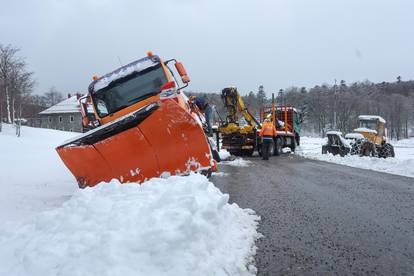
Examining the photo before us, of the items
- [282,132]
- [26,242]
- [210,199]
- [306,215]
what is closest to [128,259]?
[26,242]

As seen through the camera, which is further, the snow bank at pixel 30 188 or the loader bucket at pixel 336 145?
the loader bucket at pixel 336 145

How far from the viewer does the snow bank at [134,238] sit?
257 cm

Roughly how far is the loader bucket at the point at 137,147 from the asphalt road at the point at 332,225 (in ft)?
4.31

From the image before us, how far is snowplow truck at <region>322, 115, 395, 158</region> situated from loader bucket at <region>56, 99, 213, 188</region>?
1183 centimetres

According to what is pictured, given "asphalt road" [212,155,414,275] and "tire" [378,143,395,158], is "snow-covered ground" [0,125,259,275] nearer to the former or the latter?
"asphalt road" [212,155,414,275]

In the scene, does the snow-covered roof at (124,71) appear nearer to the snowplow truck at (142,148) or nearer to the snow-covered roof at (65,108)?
the snowplow truck at (142,148)

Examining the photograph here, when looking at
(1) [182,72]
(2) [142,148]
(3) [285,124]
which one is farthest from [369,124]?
(2) [142,148]

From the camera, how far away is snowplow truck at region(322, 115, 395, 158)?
51.0 feet

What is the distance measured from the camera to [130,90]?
753 cm

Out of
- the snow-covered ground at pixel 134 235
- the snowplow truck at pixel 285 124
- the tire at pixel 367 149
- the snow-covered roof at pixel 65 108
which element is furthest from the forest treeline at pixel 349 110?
the snow-covered ground at pixel 134 235

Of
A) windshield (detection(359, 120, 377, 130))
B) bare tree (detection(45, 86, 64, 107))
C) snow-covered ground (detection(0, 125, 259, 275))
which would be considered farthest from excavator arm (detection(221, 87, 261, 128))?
bare tree (detection(45, 86, 64, 107))

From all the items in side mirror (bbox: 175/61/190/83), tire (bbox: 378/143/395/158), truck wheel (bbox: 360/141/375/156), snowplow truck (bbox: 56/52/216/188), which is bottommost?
tire (bbox: 378/143/395/158)

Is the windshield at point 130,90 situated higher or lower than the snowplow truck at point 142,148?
higher

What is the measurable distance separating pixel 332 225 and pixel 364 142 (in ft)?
42.2
